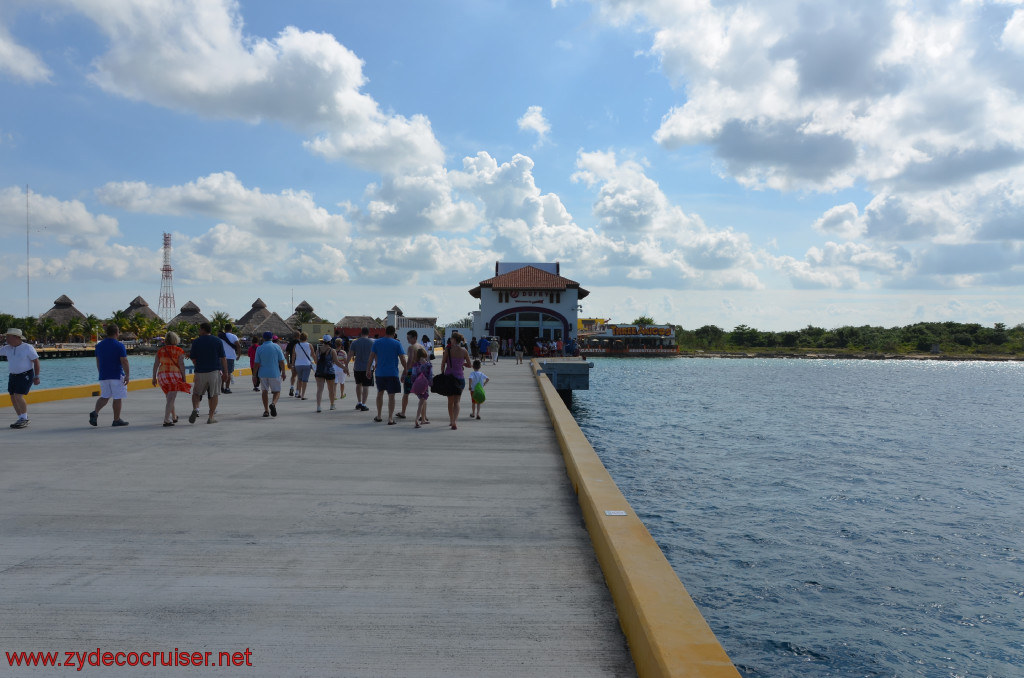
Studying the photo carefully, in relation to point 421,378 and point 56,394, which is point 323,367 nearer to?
point 421,378

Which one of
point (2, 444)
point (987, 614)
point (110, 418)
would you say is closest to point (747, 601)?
point (987, 614)

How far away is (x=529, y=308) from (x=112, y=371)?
159 feet

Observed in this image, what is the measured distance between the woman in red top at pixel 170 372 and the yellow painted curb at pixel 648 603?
798 centimetres

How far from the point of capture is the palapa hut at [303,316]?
11724 centimetres

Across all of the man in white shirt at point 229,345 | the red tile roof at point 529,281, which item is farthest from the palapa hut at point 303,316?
the man in white shirt at point 229,345

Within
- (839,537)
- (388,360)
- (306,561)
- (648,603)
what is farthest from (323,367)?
(648,603)

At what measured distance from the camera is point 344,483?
7.08 m

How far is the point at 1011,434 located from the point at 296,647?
31.7 m

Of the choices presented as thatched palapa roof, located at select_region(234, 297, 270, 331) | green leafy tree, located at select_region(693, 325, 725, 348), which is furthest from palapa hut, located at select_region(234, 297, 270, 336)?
green leafy tree, located at select_region(693, 325, 725, 348)

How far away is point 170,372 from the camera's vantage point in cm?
1082

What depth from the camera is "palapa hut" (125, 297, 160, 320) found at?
122 m

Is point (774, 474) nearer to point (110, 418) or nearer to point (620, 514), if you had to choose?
point (620, 514)

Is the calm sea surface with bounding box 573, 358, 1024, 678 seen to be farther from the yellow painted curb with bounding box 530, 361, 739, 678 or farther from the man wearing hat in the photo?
the man wearing hat

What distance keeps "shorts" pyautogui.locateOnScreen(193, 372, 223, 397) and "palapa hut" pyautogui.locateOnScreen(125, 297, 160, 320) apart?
125 meters
